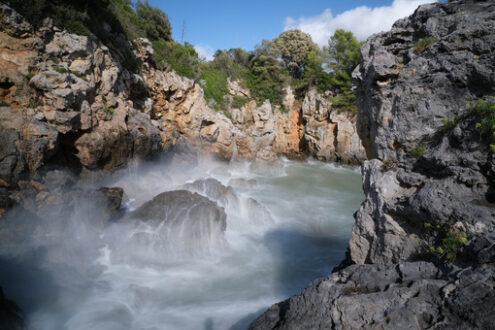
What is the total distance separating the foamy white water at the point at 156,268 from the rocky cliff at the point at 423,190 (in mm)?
3250

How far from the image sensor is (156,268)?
723 cm

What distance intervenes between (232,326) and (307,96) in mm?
22165

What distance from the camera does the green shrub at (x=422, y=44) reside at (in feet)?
16.9

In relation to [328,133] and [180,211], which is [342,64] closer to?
[328,133]

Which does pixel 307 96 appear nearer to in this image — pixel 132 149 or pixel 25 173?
pixel 132 149

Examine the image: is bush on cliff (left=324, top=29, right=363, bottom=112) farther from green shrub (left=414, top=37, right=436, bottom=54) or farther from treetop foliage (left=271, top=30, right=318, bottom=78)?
green shrub (left=414, top=37, right=436, bottom=54)

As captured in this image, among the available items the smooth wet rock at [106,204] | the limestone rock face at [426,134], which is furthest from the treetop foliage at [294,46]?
the smooth wet rock at [106,204]

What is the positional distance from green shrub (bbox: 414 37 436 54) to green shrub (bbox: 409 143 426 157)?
6.88ft

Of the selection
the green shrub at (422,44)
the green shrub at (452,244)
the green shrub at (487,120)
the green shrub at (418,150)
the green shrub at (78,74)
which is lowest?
the green shrub at (452,244)

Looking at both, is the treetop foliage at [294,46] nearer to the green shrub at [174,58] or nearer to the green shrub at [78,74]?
the green shrub at [174,58]

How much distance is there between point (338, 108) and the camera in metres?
22.7

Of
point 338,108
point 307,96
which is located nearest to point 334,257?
point 338,108

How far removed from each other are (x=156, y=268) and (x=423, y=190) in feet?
21.4

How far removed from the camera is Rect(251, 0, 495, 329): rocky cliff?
2504 millimetres
